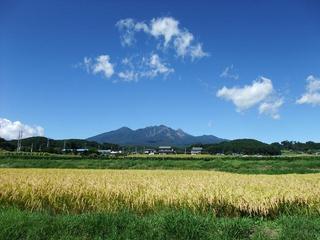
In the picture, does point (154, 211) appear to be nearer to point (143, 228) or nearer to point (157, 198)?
point (157, 198)

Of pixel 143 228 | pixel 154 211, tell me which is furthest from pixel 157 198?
pixel 143 228

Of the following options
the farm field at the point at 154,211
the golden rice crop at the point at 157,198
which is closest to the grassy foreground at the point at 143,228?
the farm field at the point at 154,211

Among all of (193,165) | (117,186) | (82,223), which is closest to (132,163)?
(193,165)

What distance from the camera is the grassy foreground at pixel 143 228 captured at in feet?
36.9

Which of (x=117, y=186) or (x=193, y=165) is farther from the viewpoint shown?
(x=193, y=165)

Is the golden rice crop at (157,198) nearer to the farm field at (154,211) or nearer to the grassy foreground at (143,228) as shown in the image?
the farm field at (154,211)

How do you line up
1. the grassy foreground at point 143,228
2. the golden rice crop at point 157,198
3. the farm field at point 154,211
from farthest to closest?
1. the golden rice crop at point 157,198
2. the farm field at point 154,211
3. the grassy foreground at point 143,228

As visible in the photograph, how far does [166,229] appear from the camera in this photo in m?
11.6

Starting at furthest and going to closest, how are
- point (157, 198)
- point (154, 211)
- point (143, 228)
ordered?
point (157, 198) < point (154, 211) < point (143, 228)

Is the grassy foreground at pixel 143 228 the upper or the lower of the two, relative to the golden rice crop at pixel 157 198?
lower

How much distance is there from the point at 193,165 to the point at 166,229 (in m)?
58.6

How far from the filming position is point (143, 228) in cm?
1171

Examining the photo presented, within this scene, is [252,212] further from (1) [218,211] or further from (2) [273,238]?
(2) [273,238]

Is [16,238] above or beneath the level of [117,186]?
beneath
